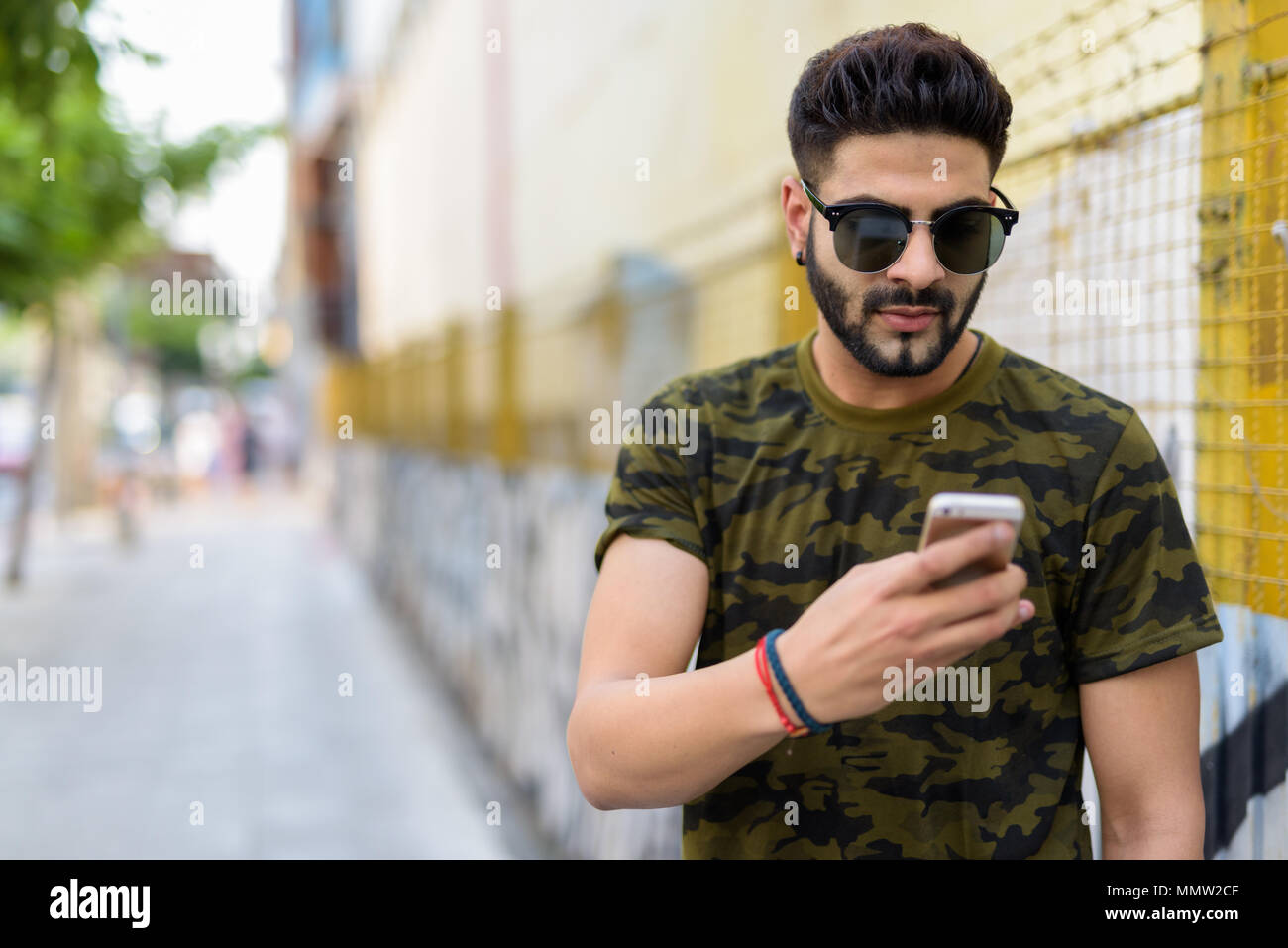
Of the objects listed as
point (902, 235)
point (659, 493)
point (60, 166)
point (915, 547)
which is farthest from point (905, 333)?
point (60, 166)

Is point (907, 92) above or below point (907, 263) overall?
above

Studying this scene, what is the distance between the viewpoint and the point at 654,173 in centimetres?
674

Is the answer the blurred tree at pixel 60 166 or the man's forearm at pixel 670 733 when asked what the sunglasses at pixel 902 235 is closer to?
the man's forearm at pixel 670 733

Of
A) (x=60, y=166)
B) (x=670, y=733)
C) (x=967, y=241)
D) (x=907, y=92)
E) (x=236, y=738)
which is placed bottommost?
(x=236, y=738)

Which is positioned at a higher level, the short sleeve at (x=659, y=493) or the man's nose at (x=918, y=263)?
the man's nose at (x=918, y=263)

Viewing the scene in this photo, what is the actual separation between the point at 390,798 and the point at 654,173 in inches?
138

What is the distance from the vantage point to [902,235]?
1648mm

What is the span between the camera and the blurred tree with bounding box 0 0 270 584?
5.37m

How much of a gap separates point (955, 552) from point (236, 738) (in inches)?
279

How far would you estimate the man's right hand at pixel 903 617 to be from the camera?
127 centimetres

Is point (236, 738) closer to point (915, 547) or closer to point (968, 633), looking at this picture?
point (915, 547)

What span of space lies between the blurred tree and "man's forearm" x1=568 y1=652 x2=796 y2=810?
15.1 ft

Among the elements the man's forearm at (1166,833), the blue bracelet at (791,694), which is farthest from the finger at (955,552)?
the man's forearm at (1166,833)

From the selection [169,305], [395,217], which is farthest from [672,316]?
[395,217]
